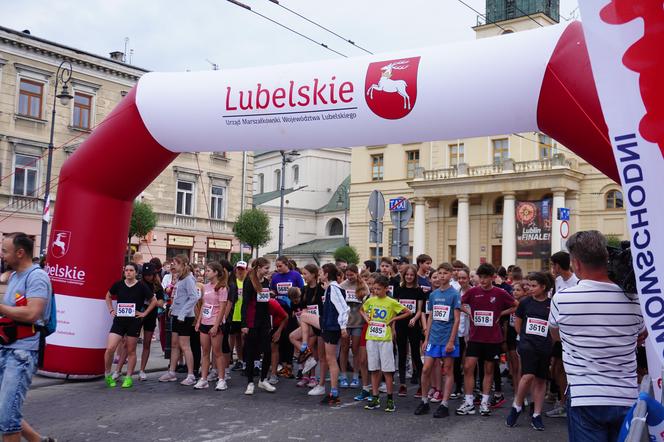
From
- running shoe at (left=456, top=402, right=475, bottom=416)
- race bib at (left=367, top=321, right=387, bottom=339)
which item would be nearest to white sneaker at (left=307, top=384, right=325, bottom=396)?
race bib at (left=367, top=321, right=387, bottom=339)

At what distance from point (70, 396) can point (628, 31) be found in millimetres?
8105

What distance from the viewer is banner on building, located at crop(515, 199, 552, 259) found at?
3622 cm

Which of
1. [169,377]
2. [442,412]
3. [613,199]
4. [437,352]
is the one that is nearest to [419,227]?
[613,199]

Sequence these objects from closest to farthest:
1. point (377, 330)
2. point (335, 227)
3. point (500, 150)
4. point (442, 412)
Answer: point (442, 412), point (377, 330), point (500, 150), point (335, 227)

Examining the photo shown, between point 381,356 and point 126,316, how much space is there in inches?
150

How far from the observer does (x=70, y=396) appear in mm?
9008

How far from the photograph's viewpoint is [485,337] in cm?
832

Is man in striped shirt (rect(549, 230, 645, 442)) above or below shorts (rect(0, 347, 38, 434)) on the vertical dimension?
above

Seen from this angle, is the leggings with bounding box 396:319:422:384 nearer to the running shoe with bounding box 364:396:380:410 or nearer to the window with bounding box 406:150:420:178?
the running shoe with bounding box 364:396:380:410

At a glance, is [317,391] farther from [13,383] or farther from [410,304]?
[13,383]

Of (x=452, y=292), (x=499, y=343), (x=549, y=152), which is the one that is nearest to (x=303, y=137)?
(x=452, y=292)

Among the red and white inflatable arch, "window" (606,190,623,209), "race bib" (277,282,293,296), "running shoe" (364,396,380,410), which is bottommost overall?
"running shoe" (364,396,380,410)

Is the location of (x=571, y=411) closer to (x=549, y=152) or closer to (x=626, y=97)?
(x=626, y=97)

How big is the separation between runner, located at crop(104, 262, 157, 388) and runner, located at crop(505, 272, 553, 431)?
537 cm
